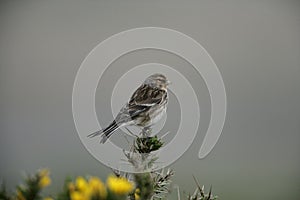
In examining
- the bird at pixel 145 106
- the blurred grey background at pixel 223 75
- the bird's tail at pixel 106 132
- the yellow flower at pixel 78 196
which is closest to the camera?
the yellow flower at pixel 78 196

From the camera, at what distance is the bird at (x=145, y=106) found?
3.31ft

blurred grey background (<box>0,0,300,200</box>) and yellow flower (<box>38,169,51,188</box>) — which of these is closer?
yellow flower (<box>38,169,51,188</box>)

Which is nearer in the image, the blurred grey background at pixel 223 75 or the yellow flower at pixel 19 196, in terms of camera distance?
the yellow flower at pixel 19 196

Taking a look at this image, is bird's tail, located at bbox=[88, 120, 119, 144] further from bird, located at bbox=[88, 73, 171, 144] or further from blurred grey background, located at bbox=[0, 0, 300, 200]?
blurred grey background, located at bbox=[0, 0, 300, 200]

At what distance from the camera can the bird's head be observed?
1.03 meters

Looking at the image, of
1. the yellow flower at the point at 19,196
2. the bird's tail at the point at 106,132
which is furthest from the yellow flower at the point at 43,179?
the bird's tail at the point at 106,132

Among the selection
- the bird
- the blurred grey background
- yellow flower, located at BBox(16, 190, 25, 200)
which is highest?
the blurred grey background

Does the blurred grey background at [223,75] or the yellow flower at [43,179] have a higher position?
the blurred grey background at [223,75]

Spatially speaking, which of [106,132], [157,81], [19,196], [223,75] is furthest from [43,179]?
[223,75]

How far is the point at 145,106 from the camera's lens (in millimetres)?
1068

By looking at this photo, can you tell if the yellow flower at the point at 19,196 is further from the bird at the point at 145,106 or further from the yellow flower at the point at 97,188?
the bird at the point at 145,106

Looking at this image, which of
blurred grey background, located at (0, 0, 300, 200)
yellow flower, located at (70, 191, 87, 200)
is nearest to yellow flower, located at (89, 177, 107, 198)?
yellow flower, located at (70, 191, 87, 200)

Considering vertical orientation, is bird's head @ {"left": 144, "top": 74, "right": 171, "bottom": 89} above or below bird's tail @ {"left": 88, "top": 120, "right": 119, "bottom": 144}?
above

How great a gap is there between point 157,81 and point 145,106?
0.24 ft
